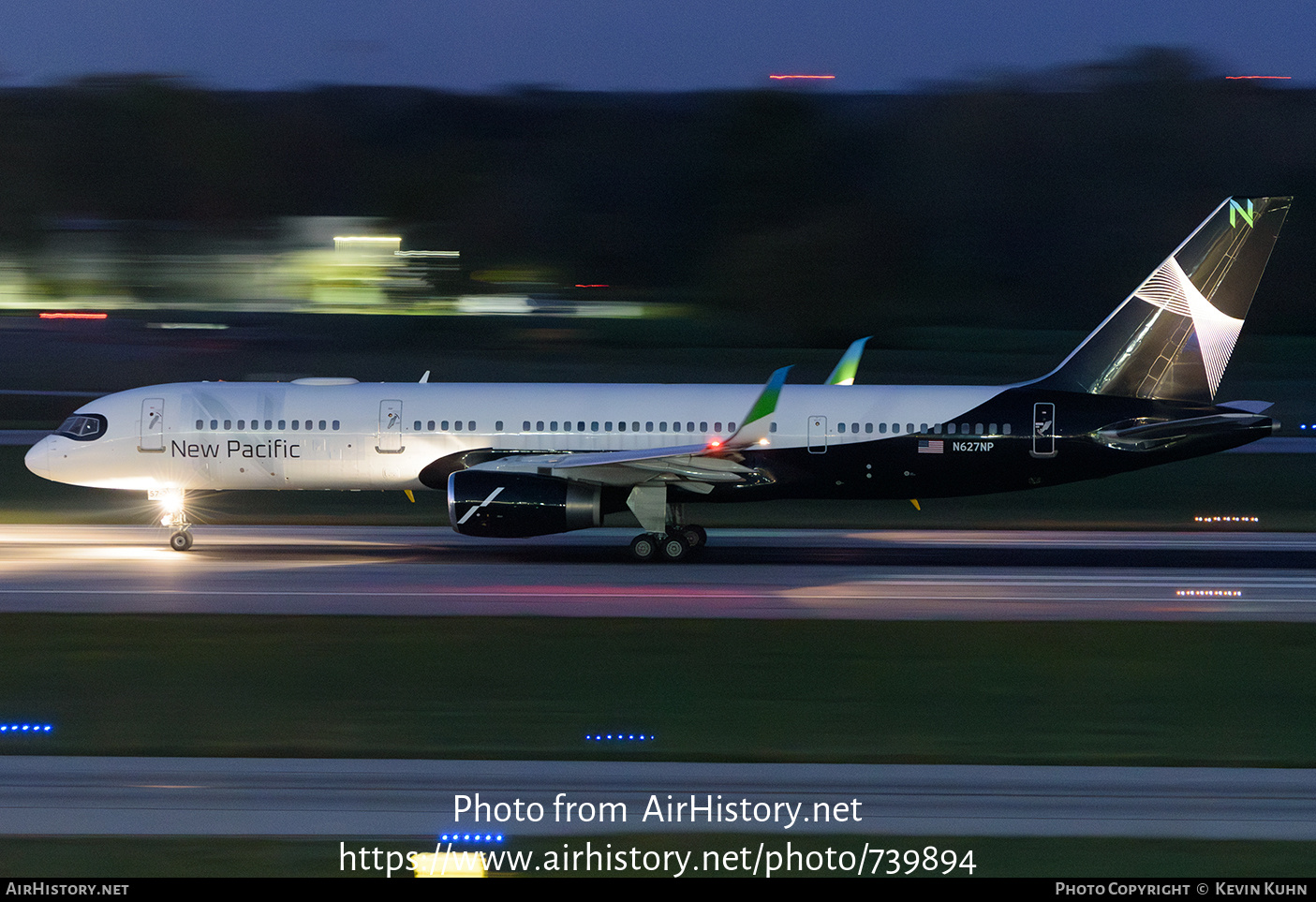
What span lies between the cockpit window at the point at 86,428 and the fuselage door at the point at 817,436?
549 inches

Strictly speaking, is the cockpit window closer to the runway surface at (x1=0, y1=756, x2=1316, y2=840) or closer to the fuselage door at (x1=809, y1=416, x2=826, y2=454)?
the fuselage door at (x1=809, y1=416, x2=826, y2=454)

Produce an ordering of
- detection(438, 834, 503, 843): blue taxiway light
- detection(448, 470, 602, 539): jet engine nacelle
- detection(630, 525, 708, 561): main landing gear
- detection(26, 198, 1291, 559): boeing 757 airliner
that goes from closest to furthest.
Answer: detection(438, 834, 503, 843): blue taxiway light < detection(448, 470, 602, 539): jet engine nacelle < detection(630, 525, 708, 561): main landing gear < detection(26, 198, 1291, 559): boeing 757 airliner

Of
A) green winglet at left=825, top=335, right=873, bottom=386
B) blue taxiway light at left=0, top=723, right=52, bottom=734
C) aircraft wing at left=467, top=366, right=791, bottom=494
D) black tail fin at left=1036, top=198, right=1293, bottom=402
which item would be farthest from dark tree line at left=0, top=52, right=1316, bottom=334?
blue taxiway light at left=0, top=723, right=52, bottom=734

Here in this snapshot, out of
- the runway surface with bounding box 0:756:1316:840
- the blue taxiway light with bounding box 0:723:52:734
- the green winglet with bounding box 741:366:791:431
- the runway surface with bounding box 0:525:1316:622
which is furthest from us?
the green winglet with bounding box 741:366:791:431

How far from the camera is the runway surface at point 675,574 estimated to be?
1847 centimetres

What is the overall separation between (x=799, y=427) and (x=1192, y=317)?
797 cm

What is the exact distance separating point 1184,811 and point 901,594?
388 inches

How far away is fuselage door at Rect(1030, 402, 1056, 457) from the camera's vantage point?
24.8 metres

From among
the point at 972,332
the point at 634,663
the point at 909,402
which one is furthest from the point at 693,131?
the point at 634,663

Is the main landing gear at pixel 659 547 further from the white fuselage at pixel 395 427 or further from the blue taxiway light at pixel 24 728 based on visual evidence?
the blue taxiway light at pixel 24 728

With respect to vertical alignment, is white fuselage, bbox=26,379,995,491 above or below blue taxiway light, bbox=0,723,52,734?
above

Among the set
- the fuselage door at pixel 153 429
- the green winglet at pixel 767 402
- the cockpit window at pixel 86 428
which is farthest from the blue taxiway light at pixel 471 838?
the cockpit window at pixel 86 428

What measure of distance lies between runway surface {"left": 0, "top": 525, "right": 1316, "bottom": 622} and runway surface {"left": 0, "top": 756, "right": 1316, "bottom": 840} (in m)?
6.63
